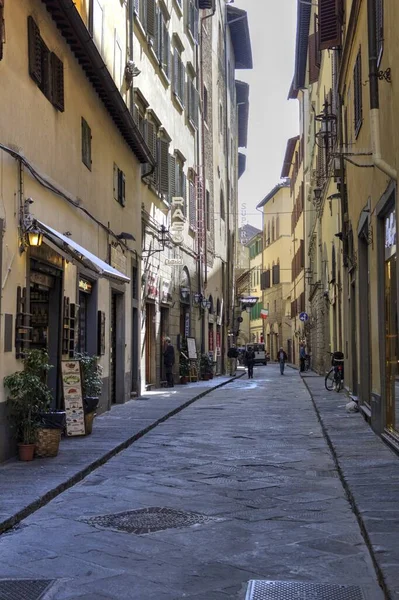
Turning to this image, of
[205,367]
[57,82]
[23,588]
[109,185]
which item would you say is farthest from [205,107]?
[23,588]

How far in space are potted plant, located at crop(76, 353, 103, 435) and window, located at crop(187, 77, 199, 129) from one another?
18.1 metres

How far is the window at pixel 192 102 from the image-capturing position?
2968 centimetres

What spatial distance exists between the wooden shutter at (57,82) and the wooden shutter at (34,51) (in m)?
0.73

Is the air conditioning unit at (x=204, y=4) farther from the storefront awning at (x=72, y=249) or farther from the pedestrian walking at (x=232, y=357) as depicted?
the storefront awning at (x=72, y=249)

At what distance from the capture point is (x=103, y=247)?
16.6m

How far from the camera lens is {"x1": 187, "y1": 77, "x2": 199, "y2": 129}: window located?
29677 millimetres

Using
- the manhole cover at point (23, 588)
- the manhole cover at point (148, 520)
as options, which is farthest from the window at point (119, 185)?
the manhole cover at point (23, 588)

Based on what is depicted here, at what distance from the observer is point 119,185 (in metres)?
18.5

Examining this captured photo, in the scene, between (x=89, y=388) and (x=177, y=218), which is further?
(x=177, y=218)

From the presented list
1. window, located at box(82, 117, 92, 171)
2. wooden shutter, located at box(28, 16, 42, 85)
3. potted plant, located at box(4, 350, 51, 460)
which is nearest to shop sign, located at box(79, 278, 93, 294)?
window, located at box(82, 117, 92, 171)

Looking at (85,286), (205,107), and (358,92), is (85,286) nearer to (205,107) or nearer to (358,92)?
(358,92)

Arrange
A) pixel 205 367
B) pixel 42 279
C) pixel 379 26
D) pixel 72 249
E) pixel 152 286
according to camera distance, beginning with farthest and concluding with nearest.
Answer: pixel 205 367, pixel 152 286, pixel 42 279, pixel 72 249, pixel 379 26

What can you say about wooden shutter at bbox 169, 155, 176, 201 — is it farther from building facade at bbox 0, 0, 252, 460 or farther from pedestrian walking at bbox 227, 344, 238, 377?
pedestrian walking at bbox 227, 344, 238, 377

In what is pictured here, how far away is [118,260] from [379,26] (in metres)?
8.73
